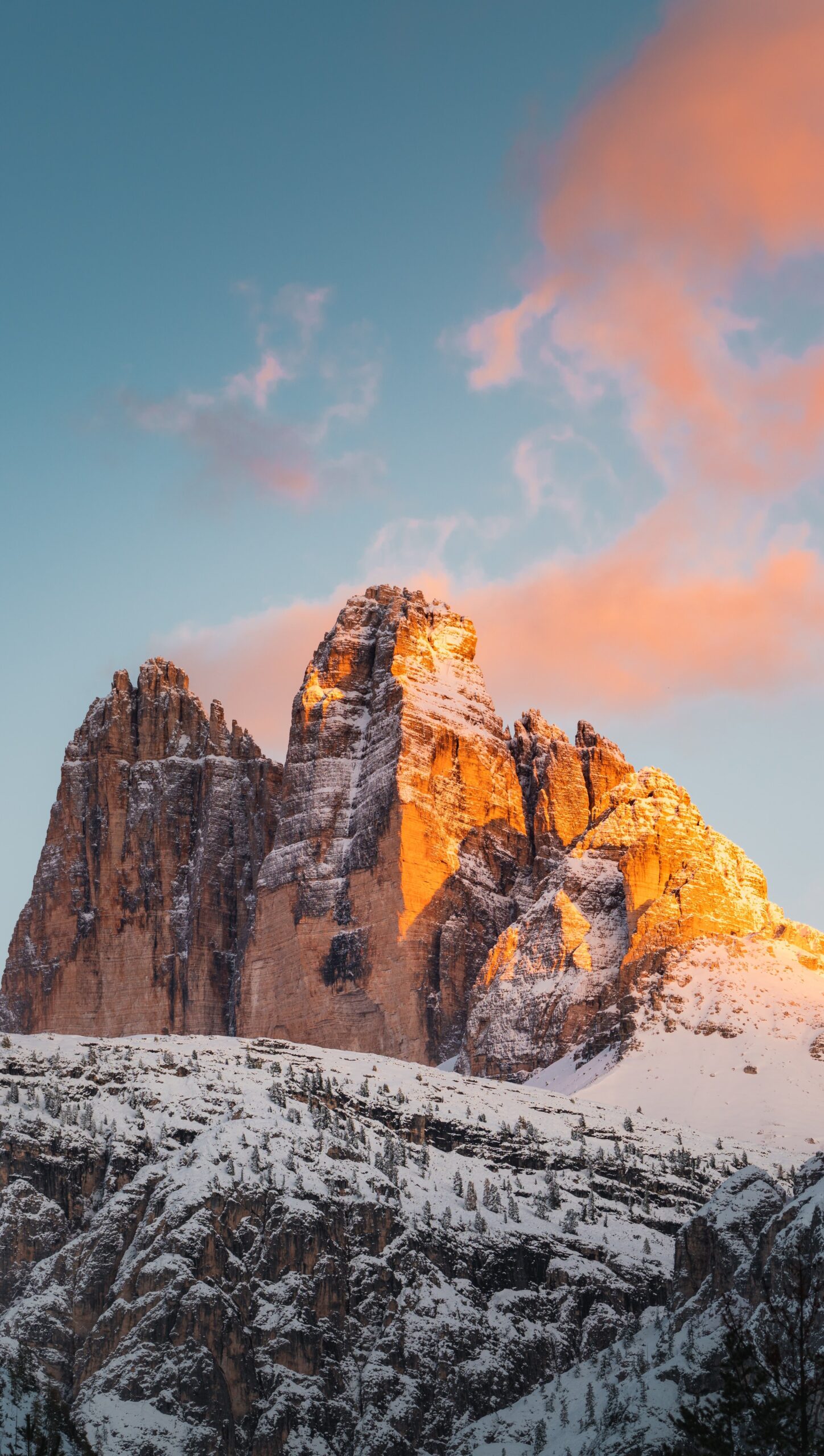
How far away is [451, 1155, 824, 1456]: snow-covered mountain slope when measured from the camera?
13338 cm

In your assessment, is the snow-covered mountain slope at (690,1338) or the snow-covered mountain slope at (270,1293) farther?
the snow-covered mountain slope at (270,1293)

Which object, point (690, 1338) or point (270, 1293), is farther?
point (270, 1293)

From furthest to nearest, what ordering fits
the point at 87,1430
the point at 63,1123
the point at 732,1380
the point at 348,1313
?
1. the point at 63,1123
2. the point at 348,1313
3. the point at 87,1430
4. the point at 732,1380

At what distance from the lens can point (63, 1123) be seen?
199750 mm

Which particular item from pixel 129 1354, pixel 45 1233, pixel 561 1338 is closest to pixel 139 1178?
pixel 45 1233

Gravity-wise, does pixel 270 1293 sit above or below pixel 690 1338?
above

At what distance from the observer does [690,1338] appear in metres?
150

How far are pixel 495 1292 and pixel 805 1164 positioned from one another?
112 ft

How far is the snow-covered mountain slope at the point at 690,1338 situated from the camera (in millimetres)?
133375

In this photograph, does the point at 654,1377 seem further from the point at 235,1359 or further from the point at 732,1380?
the point at 732,1380

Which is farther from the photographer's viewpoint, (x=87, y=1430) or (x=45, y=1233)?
(x=45, y=1233)

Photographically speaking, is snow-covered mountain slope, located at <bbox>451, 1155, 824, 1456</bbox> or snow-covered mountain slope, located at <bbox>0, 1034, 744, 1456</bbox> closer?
snow-covered mountain slope, located at <bbox>451, 1155, 824, 1456</bbox>

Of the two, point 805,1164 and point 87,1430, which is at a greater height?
point 805,1164

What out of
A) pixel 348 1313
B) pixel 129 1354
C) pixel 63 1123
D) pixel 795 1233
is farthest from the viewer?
pixel 63 1123
